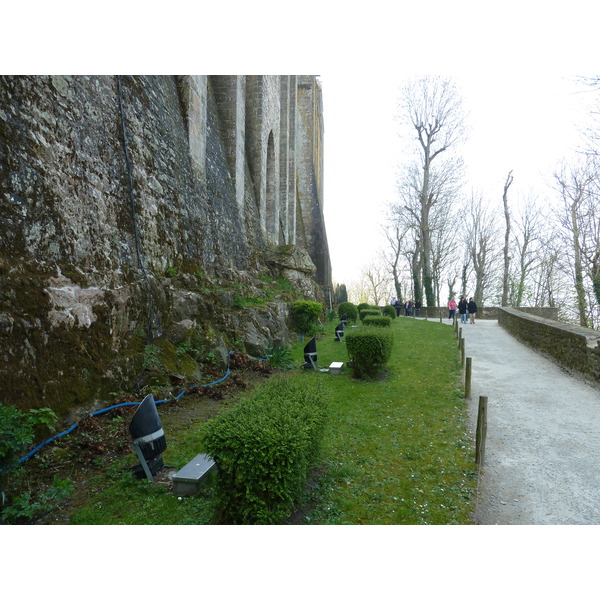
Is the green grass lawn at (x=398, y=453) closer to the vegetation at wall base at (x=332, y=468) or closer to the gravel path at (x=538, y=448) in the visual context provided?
the vegetation at wall base at (x=332, y=468)

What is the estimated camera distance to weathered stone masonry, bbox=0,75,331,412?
418cm

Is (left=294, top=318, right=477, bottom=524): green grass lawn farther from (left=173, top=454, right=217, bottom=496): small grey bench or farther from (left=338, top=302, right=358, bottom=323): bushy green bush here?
(left=338, top=302, right=358, bottom=323): bushy green bush

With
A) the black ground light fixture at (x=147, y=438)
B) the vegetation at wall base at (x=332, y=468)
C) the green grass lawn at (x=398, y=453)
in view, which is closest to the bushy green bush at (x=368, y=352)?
the green grass lawn at (x=398, y=453)

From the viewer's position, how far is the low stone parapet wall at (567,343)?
27.1 feet

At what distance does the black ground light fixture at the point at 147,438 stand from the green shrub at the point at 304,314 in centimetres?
1006

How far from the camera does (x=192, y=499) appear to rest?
3465 mm

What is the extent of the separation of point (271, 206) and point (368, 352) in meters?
11.6

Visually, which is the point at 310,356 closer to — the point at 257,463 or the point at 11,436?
the point at 257,463

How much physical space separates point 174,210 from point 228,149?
19.9 feet

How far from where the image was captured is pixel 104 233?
5.78m

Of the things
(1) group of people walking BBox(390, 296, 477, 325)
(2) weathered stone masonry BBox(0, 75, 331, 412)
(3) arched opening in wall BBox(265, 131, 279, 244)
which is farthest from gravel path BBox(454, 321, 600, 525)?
(1) group of people walking BBox(390, 296, 477, 325)

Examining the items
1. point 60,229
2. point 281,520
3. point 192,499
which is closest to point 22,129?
point 60,229

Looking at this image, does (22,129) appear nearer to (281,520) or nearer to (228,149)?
(281,520)

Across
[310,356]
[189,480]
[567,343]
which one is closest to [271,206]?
[310,356]
